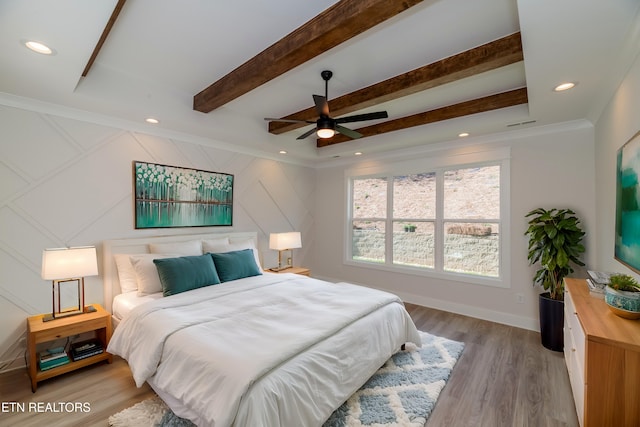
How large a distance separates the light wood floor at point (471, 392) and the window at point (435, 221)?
4.05 ft

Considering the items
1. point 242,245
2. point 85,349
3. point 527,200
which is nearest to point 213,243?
point 242,245

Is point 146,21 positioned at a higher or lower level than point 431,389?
higher

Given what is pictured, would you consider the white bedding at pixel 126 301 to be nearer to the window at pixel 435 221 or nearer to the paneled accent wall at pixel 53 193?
the paneled accent wall at pixel 53 193

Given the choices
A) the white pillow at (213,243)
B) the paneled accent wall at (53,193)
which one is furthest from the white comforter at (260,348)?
the paneled accent wall at (53,193)

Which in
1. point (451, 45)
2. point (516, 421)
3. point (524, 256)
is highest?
point (451, 45)

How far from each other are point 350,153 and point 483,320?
3.17 m

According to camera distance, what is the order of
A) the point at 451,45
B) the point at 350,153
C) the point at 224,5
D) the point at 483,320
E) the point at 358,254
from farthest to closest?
the point at 358,254 < the point at 350,153 < the point at 483,320 < the point at 451,45 < the point at 224,5

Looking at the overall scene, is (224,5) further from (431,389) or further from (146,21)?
(431,389)

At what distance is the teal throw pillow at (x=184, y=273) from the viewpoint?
278cm

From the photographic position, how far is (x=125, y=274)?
2.98 meters

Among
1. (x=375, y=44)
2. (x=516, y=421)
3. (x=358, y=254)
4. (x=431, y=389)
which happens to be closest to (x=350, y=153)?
(x=358, y=254)

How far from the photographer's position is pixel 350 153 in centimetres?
489

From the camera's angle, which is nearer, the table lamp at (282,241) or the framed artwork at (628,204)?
the framed artwork at (628,204)

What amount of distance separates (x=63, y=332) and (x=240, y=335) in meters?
1.70
